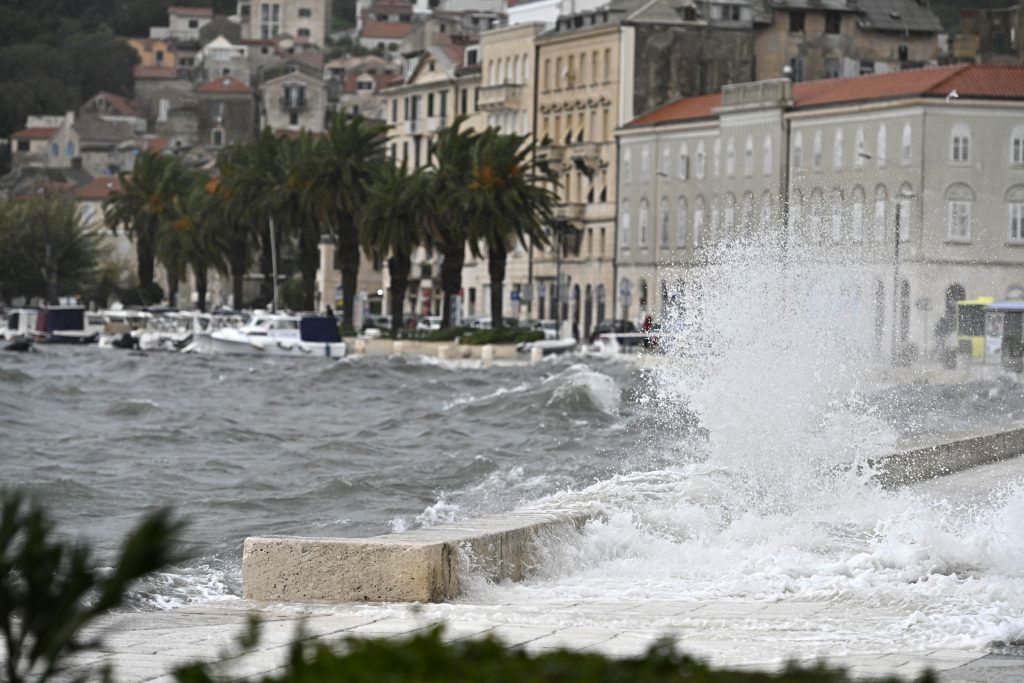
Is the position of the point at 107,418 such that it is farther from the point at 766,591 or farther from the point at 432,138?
the point at 432,138

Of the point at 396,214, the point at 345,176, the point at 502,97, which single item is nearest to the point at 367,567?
the point at 396,214

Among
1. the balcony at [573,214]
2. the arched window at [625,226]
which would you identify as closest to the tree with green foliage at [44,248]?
the balcony at [573,214]

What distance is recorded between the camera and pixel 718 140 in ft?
317

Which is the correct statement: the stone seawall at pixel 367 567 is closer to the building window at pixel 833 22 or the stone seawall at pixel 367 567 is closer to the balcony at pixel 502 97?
the building window at pixel 833 22

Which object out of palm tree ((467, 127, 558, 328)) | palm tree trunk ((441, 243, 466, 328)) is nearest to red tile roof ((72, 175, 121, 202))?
palm tree trunk ((441, 243, 466, 328))

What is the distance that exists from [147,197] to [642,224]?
1182 inches

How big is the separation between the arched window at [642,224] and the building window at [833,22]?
13.3 metres

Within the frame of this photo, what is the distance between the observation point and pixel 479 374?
72.7 m

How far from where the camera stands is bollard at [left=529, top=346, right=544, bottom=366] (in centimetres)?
7959

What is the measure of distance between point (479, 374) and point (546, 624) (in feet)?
203

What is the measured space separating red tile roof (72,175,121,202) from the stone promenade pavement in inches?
6304

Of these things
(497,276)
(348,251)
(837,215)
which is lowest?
(497,276)

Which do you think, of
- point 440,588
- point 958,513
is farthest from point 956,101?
point 440,588

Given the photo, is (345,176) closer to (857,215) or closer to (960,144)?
(857,215)
